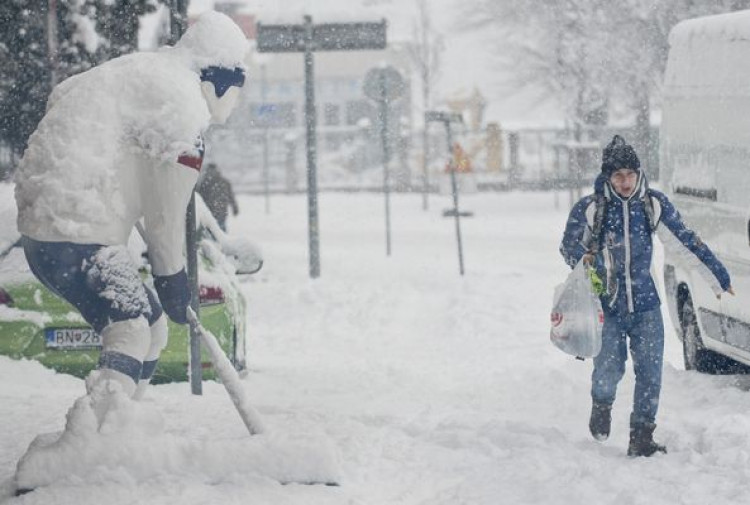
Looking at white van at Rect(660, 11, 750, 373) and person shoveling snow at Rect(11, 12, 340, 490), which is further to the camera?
white van at Rect(660, 11, 750, 373)

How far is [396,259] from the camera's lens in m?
20.8

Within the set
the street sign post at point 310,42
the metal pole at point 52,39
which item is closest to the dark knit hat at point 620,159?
the metal pole at point 52,39

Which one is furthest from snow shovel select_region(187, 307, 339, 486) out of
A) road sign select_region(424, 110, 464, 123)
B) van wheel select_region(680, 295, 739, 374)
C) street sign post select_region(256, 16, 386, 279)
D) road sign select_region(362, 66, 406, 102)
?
road sign select_region(362, 66, 406, 102)

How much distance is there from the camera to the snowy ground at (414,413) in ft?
19.1

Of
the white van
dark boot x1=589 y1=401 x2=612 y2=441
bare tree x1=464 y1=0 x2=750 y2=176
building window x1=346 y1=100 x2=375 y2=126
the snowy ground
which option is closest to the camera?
the snowy ground

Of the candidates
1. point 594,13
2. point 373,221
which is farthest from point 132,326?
point 373,221

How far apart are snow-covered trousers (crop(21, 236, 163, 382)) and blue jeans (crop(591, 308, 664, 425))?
2864 millimetres

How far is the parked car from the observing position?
27.9ft

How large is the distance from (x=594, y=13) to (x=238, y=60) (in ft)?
73.4

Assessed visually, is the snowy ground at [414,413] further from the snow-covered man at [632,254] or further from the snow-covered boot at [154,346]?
the snow-covered man at [632,254]

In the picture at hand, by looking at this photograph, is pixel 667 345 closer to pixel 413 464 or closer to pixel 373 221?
pixel 413 464

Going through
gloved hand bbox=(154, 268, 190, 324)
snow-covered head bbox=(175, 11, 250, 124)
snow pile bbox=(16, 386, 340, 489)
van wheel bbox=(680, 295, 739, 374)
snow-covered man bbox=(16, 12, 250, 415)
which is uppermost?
snow-covered head bbox=(175, 11, 250, 124)

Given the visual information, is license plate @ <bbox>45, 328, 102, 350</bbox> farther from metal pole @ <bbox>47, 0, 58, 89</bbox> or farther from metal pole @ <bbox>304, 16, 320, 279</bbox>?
metal pole @ <bbox>304, 16, 320, 279</bbox>

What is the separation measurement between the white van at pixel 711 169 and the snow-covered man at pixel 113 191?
14.7ft
